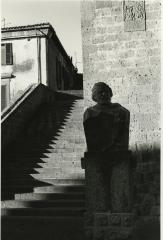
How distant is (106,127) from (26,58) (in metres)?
15.7

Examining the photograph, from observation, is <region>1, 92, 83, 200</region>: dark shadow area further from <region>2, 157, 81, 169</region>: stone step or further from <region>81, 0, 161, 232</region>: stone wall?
<region>81, 0, 161, 232</region>: stone wall

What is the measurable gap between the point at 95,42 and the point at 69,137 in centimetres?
245

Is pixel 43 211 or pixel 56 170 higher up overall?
pixel 56 170

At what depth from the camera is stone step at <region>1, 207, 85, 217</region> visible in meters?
6.84

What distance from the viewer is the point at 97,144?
510 cm

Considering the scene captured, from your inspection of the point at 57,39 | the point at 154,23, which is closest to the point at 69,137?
the point at 154,23

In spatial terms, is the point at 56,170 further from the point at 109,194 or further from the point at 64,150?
the point at 109,194

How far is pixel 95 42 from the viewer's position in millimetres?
8570

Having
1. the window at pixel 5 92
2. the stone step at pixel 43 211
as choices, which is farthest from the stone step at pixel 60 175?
the window at pixel 5 92

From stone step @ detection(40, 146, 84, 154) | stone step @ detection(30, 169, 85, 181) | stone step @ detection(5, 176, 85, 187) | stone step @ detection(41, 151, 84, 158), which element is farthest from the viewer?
stone step @ detection(40, 146, 84, 154)

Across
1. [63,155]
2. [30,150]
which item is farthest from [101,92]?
[30,150]

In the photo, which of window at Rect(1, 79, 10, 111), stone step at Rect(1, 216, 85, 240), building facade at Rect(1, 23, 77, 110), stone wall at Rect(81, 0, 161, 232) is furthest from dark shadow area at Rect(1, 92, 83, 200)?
window at Rect(1, 79, 10, 111)

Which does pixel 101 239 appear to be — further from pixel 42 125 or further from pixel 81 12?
pixel 42 125

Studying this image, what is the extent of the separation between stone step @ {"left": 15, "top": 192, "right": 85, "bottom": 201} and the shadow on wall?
1.38 metres
